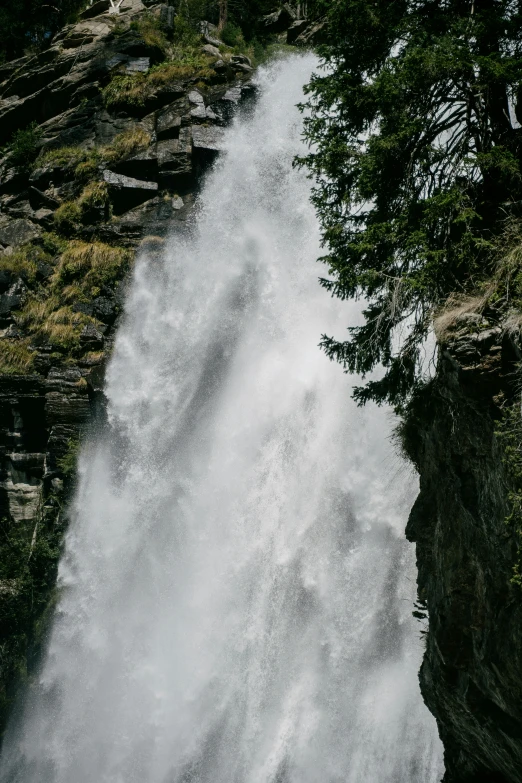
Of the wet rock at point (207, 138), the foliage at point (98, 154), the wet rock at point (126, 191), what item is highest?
the wet rock at point (207, 138)

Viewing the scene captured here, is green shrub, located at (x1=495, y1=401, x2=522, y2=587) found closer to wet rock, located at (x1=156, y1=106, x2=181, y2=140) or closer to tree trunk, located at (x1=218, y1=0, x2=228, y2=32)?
wet rock, located at (x1=156, y1=106, x2=181, y2=140)

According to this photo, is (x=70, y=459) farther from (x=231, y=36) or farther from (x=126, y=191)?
(x=231, y=36)

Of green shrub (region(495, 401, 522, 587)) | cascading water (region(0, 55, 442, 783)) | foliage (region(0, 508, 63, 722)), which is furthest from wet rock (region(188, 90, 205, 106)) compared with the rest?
green shrub (region(495, 401, 522, 587))

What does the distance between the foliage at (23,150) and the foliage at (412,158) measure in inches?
686

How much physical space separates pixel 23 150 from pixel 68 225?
483 centimetres

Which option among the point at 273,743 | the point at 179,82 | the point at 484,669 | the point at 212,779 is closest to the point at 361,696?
the point at 273,743

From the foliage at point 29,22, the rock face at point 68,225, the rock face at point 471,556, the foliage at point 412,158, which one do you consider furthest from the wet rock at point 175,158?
the rock face at point 471,556

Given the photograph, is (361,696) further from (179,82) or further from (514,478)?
(179,82)

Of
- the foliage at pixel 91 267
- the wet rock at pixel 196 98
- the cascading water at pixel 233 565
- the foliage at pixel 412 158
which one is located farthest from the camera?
the wet rock at pixel 196 98

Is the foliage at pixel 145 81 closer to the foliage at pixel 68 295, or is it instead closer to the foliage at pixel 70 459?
the foliage at pixel 68 295

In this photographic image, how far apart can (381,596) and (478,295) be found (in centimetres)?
793

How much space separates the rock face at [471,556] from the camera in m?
7.40

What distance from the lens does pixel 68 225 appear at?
22.0 meters

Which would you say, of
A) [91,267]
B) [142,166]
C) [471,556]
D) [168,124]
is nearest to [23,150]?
[142,166]
